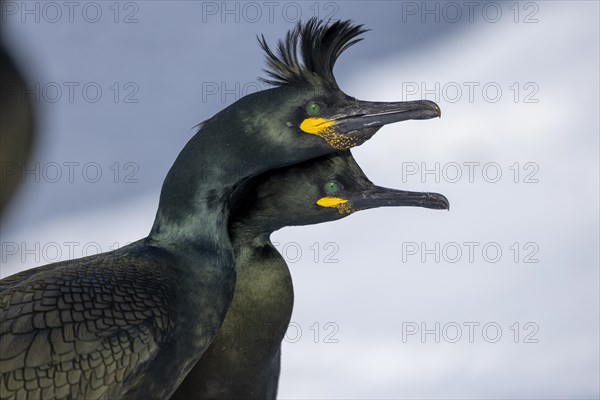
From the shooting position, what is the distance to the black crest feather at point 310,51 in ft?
7.61

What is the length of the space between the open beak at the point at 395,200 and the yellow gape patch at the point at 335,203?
13mm

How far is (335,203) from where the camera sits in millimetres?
2424

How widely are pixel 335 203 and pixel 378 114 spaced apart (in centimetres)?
29

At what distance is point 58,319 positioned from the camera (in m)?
1.92

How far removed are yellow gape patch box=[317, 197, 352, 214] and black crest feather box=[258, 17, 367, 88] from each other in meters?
0.29

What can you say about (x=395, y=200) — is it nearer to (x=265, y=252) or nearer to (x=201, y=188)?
(x=265, y=252)

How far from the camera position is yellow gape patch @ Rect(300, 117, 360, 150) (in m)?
2.20

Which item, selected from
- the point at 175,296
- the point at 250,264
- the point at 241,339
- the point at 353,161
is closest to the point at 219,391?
the point at 241,339

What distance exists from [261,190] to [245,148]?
0.93 feet

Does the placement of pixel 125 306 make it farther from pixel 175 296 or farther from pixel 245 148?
pixel 245 148

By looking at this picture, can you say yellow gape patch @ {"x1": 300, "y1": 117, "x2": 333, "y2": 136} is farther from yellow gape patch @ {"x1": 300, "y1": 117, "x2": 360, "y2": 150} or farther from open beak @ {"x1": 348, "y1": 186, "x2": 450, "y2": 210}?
open beak @ {"x1": 348, "y1": 186, "x2": 450, "y2": 210}

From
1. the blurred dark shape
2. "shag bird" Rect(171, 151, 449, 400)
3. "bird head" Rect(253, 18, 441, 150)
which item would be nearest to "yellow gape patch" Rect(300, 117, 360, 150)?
"bird head" Rect(253, 18, 441, 150)

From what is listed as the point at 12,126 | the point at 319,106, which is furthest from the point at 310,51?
the point at 12,126

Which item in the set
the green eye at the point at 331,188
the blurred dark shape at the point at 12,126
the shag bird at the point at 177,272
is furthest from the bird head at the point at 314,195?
the blurred dark shape at the point at 12,126
